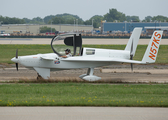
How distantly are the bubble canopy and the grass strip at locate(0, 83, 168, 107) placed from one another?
100 inches

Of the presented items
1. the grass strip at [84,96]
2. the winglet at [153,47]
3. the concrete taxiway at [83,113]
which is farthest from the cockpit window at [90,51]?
the concrete taxiway at [83,113]

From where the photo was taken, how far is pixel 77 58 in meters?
15.6

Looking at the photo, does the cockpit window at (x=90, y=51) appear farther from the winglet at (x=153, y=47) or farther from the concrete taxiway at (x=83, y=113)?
the concrete taxiway at (x=83, y=113)

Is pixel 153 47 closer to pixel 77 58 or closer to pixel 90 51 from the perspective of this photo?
pixel 90 51

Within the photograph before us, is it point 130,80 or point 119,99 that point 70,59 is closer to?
point 130,80

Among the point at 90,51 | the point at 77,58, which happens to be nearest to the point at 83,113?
the point at 77,58

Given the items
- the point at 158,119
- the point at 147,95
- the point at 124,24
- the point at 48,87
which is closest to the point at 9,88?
the point at 48,87

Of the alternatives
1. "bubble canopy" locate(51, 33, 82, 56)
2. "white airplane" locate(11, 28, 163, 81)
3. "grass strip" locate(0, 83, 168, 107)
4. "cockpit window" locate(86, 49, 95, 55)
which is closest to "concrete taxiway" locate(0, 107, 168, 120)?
"grass strip" locate(0, 83, 168, 107)

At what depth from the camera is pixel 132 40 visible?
16.5 meters

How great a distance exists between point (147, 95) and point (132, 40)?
566 cm

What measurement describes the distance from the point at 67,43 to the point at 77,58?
1228 millimetres

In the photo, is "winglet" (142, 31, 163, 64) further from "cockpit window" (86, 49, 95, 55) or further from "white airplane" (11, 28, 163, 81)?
"cockpit window" (86, 49, 95, 55)

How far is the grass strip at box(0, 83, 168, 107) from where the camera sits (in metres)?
9.86

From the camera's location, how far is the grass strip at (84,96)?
9859 millimetres
